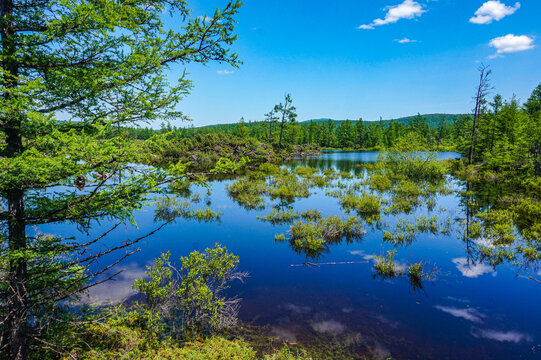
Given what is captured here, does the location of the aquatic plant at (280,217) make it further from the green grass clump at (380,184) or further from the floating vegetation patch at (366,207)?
the green grass clump at (380,184)

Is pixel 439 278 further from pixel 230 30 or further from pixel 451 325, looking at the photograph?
pixel 230 30

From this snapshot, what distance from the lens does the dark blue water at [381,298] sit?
5949 mm

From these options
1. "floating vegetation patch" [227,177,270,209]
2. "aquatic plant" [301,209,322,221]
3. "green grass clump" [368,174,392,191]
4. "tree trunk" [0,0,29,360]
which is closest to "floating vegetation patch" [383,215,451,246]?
"aquatic plant" [301,209,322,221]

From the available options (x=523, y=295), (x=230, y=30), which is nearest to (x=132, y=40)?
(x=230, y=30)

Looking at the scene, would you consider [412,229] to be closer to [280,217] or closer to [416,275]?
[416,275]

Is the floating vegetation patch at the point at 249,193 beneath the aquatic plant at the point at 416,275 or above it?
above

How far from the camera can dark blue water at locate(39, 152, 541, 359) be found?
5.95 metres

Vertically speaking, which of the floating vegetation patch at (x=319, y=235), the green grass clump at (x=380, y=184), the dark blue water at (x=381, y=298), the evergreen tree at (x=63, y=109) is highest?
the evergreen tree at (x=63, y=109)

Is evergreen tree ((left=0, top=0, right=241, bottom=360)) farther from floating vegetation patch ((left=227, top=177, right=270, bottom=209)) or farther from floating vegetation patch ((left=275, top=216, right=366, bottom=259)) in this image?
floating vegetation patch ((left=227, top=177, right=270, bottom=209))

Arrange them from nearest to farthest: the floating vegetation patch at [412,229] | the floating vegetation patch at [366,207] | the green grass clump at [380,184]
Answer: the floating vegetation patch at [412,229], the floating vegetation patch at [366,207], the green grass clump at [380,184]

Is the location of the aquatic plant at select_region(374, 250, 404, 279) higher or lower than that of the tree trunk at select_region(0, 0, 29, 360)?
lower

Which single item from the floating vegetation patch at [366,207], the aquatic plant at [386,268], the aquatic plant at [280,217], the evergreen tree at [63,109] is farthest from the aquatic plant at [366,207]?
the evergreen tree at [63,109]

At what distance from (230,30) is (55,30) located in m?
2.68

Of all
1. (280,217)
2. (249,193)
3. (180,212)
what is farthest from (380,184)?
(180,212)
